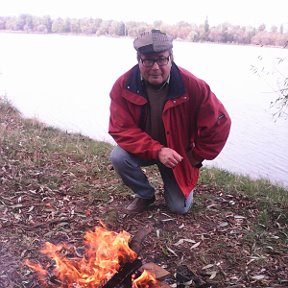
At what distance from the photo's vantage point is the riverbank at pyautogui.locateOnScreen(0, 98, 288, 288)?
3.15 meters

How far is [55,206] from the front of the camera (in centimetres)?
408

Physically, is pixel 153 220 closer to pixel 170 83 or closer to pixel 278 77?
pixel 170 83

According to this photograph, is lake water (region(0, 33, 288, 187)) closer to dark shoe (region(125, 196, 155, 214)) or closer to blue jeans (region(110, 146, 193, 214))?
blue jeans (region(110, 146, 193, 214))

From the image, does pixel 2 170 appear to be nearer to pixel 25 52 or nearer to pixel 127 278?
pixel 127 278

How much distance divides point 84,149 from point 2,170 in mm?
1558

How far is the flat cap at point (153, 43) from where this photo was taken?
329 centimetres

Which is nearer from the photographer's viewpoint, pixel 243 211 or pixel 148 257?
pixel 148 257

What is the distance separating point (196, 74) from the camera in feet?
60.5

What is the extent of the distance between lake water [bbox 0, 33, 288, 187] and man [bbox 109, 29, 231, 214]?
Answer: 257 cm

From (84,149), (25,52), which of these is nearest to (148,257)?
(84,149)

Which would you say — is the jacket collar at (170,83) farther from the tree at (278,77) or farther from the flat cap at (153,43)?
the tree at (278,77)

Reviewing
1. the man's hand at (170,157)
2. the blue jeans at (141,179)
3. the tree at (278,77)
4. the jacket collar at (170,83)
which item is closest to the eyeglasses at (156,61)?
the jacket collar at (170,83)

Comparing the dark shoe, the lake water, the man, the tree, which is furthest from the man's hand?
the lake water

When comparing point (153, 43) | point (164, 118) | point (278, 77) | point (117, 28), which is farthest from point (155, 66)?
point (117, 28)
